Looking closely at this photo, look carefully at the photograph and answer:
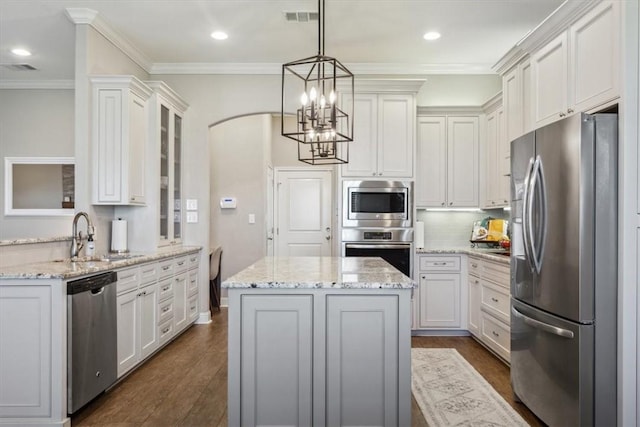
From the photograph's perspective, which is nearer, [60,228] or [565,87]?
[565,87]

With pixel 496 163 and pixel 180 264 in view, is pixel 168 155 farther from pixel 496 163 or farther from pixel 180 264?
pixel 496 163

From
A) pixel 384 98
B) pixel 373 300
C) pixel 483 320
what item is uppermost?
pixel 384 98

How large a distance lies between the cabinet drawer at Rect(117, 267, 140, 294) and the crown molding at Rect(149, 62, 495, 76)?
102 inches

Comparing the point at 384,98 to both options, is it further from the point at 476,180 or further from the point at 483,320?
the point at 483,320

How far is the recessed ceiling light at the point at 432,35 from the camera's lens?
4066 mm

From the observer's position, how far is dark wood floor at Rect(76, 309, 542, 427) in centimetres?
266

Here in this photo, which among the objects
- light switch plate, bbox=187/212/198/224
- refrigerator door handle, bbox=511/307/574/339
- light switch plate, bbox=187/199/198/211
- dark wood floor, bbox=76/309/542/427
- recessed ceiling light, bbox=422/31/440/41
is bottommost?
dark wood floor, bbox=76/309/542/427

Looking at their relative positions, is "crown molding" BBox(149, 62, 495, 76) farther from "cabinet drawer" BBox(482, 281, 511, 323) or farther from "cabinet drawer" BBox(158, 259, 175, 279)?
"cabinet drawer" BBox(482, 281, 511, 323)

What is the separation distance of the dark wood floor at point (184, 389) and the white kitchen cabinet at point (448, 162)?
1.50 metres

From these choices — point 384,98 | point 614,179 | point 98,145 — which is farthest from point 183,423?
point 384,98

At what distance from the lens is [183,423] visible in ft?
8.55

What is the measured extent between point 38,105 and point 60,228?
5.33ft

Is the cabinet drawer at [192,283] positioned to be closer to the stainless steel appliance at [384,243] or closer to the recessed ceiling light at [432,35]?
the stainless steel appliance at [384,243]

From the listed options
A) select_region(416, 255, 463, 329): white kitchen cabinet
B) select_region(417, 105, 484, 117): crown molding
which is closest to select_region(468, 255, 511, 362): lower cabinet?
select_region(416, 255, 463, 329): white kitchen cabinet
